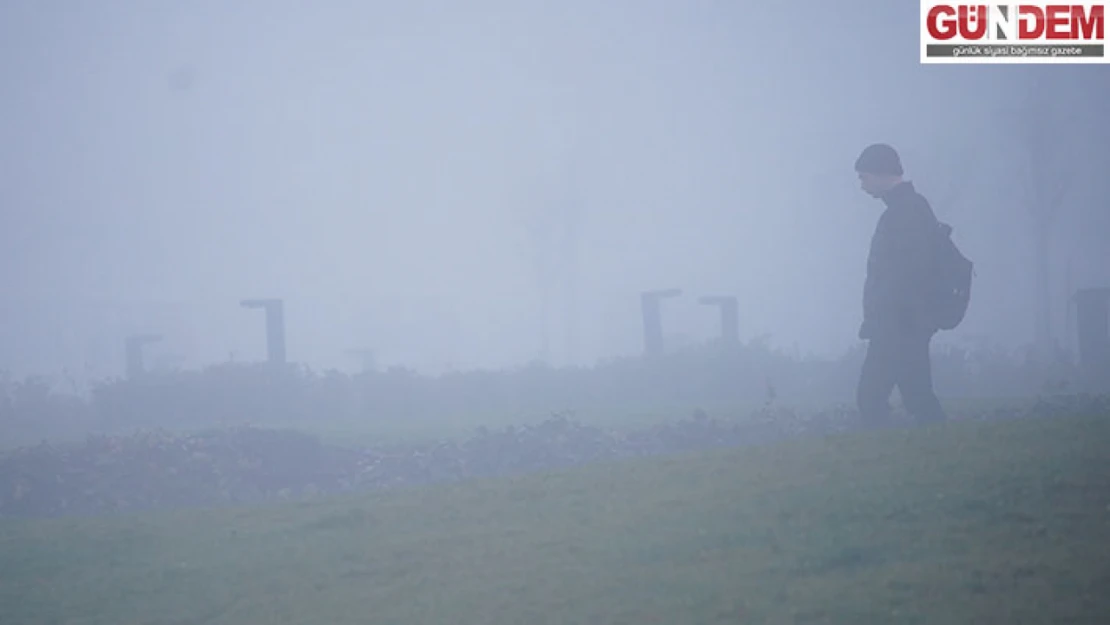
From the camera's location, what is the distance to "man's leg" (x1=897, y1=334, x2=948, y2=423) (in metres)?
12.8

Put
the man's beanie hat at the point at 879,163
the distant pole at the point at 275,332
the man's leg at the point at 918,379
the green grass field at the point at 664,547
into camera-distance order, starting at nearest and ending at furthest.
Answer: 1. the green grass field at the point at 664,547
2. the man's leg at the point at 918,379
3. the man's beanie hat at the point at 879,163
4. the distant pole at the point at 275,332

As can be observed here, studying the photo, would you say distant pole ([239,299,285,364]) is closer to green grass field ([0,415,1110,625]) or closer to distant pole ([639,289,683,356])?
distant pole ([639,289,683,356])

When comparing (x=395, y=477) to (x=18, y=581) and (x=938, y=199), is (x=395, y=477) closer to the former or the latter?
(x=18, y=581)

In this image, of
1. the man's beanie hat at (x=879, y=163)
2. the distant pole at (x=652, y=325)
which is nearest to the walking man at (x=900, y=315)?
the man's beanie hat at (x=879, y=163)

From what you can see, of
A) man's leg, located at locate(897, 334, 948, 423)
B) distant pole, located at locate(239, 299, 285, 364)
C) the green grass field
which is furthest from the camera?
distant pole, located at locate(239, 299, 285, 364)

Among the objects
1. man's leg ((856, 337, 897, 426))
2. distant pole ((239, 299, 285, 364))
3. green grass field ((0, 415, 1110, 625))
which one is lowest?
green grass field ((0, 415, 1110, 625))

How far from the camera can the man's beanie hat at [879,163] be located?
43.2 ft

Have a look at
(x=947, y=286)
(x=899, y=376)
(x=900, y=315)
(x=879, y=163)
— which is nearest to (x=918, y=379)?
(x=899, y=376)

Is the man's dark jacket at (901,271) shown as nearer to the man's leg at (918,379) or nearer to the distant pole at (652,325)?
the man's leg at (918,379)

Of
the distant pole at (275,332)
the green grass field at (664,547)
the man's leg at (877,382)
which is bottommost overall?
the green grass field at (664,547)

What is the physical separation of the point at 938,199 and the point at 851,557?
3988 centimetres

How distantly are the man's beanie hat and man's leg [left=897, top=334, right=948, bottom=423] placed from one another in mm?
1702

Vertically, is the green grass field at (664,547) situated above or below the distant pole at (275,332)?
below

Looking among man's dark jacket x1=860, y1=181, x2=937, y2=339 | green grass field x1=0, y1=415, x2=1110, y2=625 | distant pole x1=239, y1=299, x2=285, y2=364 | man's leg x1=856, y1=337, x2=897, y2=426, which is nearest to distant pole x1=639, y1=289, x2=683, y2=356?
distant pole x1=239, y1=299, x2=285, y2=364
